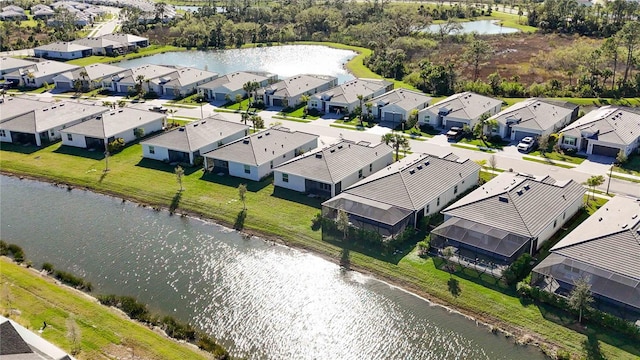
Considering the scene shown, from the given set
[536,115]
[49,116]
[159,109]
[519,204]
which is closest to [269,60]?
[159,109]

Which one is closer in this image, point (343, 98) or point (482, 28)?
point (343, 98)

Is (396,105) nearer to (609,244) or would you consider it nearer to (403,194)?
(403,194)

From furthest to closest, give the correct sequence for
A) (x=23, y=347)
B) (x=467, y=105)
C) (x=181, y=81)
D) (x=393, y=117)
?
(x=181, y=81) → (x=393, y=117) → (x=467, y=105) → (x=23, y=347)

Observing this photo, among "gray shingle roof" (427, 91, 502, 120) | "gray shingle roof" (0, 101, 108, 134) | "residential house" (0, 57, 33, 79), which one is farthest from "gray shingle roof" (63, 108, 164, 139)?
"residential house" (0, 57, 33, 79)

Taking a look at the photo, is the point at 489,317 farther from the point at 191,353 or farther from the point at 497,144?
the point at 497,144

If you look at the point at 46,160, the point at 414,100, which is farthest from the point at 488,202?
the point at 46,160

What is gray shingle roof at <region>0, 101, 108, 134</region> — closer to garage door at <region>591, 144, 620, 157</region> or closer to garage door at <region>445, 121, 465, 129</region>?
garage door at <region>445, 121, 465, 129</region>
